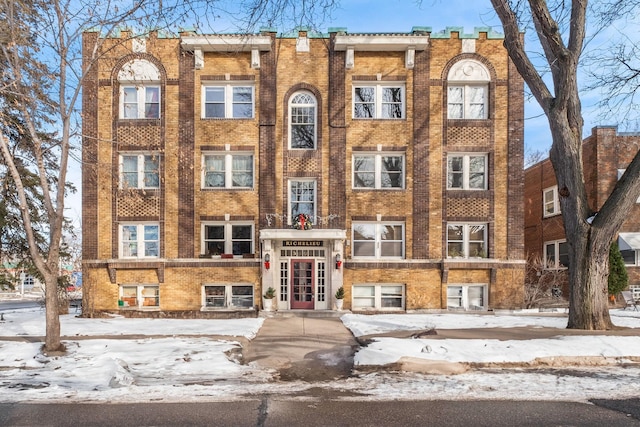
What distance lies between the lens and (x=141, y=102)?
18.0 metres

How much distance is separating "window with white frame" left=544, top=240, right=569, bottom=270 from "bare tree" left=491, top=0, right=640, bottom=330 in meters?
11.1

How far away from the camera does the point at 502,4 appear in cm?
1124

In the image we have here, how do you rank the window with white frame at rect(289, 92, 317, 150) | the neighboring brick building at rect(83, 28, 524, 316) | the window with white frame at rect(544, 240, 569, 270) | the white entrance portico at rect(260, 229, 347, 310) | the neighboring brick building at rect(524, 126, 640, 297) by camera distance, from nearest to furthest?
1. the white entrance portico at rect(260, 229, 347, 310)
2. the neighboring brick building at rect(83, 28, 524, 316)
3. the window with white frame at rect(289, 92, 317, 150)
4. the neighboring brick building at rect(524, 126, 640, 297)
5. the window with white frame at rect(544, 240, 569, 270)

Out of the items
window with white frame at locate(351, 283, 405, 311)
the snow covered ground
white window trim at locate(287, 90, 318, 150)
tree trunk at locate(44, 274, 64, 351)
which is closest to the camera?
the snow covered ground

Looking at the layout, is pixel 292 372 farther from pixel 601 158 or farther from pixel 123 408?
pixel 601 158

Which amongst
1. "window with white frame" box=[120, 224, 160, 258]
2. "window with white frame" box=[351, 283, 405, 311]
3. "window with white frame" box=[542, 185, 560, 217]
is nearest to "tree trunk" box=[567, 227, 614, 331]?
"window with white frame" box=[351, 283, 405, 311]

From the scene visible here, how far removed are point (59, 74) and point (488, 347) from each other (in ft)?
35.4

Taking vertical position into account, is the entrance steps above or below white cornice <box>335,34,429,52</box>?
below

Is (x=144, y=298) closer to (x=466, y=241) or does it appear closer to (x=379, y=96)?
(x=379, y=96)

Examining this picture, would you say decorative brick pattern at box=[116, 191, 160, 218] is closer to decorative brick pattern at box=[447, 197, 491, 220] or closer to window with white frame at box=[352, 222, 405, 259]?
window with white frame at box=[352, 222, 405, 259]

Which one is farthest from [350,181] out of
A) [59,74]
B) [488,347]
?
[59,74]

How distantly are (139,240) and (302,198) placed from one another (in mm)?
6656

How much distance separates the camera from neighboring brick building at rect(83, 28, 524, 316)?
17.5m

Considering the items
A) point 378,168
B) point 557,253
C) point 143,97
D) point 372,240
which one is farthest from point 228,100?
point 557,253
